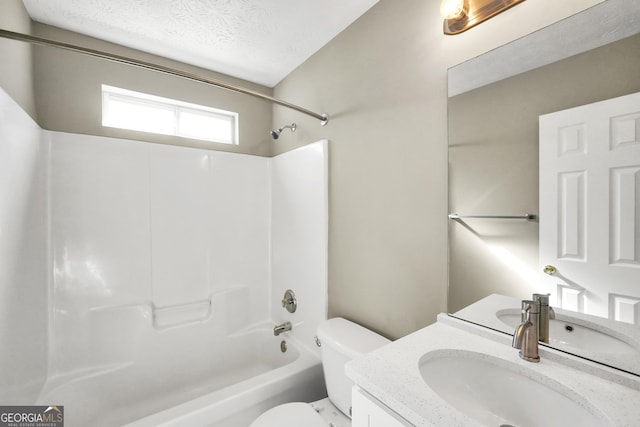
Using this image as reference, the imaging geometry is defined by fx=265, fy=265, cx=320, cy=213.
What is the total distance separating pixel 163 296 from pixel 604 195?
7.68 ft

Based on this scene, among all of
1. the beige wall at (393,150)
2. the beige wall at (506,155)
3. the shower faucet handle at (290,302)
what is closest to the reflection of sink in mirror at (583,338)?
the beige wall at (506,155)

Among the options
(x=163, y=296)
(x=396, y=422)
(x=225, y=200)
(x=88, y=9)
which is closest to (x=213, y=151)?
(x=225, y=200)

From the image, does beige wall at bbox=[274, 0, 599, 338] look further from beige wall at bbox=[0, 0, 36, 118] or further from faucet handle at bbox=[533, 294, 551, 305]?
beige wall at bbox=[0, 0, 36, 118]

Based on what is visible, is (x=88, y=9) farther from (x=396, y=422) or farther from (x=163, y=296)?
(x=396, y=422)

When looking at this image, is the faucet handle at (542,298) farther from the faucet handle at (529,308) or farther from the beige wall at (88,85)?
the beige wall at (88,85)

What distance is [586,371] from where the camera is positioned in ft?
2.31

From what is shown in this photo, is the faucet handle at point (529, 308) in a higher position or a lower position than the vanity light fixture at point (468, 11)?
lower

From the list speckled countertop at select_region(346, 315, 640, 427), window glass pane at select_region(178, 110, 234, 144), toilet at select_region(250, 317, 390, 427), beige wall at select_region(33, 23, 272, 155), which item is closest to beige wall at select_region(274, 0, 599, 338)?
toilet at select_region(250, 317, 390, 427)

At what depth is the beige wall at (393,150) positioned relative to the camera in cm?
113

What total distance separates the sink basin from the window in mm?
2212

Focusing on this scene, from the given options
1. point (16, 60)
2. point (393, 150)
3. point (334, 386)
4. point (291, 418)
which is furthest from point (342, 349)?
point (16, 60)

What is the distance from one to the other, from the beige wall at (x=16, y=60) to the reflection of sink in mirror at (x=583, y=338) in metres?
2.26

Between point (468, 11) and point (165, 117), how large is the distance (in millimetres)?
2116

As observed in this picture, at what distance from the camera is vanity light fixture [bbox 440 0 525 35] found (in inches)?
A: 37.6
